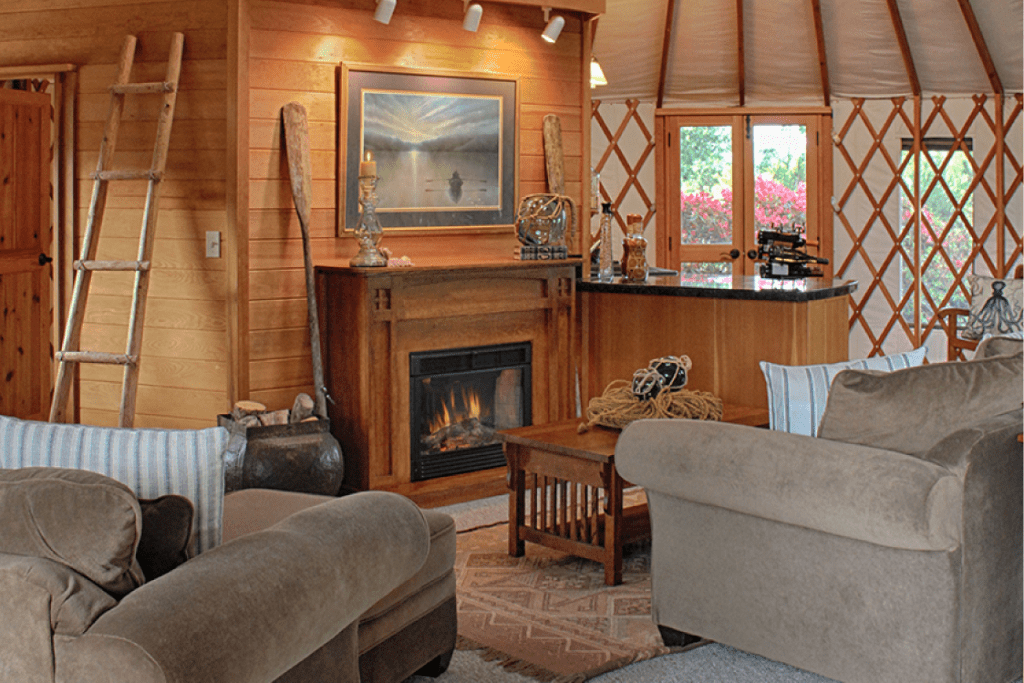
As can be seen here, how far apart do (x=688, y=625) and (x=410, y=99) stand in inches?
96.4

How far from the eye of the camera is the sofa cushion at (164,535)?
1.63m

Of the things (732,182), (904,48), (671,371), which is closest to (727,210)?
(732,182)

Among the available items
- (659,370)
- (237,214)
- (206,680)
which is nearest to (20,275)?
(237,214)

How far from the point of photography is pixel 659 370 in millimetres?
3232

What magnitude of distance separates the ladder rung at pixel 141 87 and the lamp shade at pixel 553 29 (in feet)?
5.01

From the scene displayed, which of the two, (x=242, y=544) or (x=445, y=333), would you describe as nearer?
(x=242, y=544)

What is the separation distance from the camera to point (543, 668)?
8.01 ft

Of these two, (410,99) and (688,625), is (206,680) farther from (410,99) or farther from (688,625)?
(410,99)

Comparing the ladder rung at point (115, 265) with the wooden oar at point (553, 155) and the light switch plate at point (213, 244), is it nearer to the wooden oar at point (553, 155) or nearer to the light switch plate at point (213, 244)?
the light switch plate at point (213, 244)

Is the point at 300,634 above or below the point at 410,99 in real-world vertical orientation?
below

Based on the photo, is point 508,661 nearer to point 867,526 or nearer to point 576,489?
point 576,489

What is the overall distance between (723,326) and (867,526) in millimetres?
1954

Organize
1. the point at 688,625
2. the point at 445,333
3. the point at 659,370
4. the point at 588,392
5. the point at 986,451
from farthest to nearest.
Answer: the point at 588,392 < the point at 445,333 < the point at 659,370 < the point at 688,625 < the point at 986,451

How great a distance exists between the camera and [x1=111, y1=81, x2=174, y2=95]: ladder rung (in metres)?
3.72
